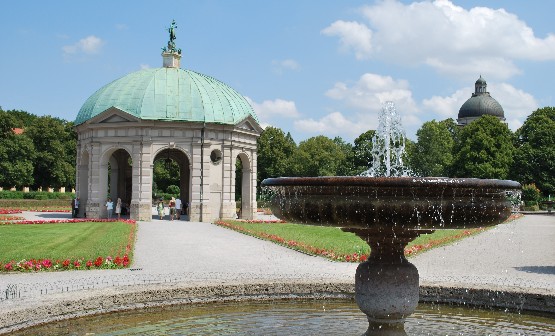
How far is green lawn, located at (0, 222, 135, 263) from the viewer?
1748 centimetres

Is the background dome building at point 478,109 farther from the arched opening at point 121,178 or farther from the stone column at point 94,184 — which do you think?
the stone column at point 94,184

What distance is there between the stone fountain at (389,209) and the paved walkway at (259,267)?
4295mm

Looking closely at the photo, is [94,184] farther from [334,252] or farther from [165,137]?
[334,252]

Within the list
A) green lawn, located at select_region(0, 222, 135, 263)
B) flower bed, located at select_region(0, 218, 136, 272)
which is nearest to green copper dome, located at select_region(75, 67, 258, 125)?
green lawn, located at select_region(0, 222, 135, 263)

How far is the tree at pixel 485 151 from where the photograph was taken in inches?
2736

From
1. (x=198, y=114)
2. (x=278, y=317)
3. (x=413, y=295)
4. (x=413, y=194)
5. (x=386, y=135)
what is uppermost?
(x=198, y=114)

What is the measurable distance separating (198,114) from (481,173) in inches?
1606

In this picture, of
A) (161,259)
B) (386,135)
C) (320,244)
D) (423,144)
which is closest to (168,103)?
(320,244)

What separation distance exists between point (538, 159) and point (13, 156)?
→ 59.9 meters

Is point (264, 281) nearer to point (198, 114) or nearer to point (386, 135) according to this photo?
point (386, 135)

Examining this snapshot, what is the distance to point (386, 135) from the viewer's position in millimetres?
11586

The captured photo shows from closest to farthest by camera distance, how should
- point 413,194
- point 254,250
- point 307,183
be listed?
point 413,194
point 307,183
point 254,250

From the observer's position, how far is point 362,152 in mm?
72562

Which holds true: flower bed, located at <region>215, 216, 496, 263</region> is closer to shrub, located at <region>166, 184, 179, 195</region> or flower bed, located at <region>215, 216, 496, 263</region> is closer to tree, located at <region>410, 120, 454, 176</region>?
tree, located at <region>410, 120, 454, 176</region>
